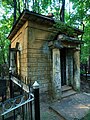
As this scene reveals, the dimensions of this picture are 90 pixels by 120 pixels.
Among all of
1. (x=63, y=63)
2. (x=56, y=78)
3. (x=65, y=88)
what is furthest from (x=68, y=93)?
(x=63, y=63)

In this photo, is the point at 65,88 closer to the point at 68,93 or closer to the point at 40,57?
the point at 68,93

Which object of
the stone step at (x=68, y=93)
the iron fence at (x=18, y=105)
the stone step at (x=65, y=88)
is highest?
the iron fence at (x=18, y=105)

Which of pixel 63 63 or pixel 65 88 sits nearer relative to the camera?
pixel 65 88

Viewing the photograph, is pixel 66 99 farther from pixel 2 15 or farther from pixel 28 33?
pixel 2 15

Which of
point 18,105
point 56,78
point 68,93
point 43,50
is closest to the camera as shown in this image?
point 18,105

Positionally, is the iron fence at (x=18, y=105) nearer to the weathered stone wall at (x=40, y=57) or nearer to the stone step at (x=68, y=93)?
the weathered stone wall at (x=40, y=57)

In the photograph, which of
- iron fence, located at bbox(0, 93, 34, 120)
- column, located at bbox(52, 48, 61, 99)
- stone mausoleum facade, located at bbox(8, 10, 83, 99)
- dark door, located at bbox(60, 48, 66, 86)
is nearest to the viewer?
iron fence, located at bbox(0, 93, 34, 120)

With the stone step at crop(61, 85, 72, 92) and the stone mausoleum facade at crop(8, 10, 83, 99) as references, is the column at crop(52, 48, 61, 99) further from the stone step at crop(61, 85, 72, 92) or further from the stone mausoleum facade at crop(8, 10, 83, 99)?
the stone step at crop(61, 85, 72, 92)

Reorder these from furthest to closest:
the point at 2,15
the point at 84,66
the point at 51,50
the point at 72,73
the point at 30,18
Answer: the point at 2,15, the point at 84,66, the point at 72,73, the point at 51,50, the point at 30,18

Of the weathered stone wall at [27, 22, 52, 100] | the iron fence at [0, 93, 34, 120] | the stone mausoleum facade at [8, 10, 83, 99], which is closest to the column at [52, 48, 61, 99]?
the stone mausoleum facade at [8, 10, 83, 99]

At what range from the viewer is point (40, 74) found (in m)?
7.27

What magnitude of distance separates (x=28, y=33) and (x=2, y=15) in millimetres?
12823

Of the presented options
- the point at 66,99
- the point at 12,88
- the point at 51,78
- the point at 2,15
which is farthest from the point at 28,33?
the point at 2,15

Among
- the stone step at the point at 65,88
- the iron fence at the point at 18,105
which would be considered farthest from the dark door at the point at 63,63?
the iron fence at the point at 18,105
